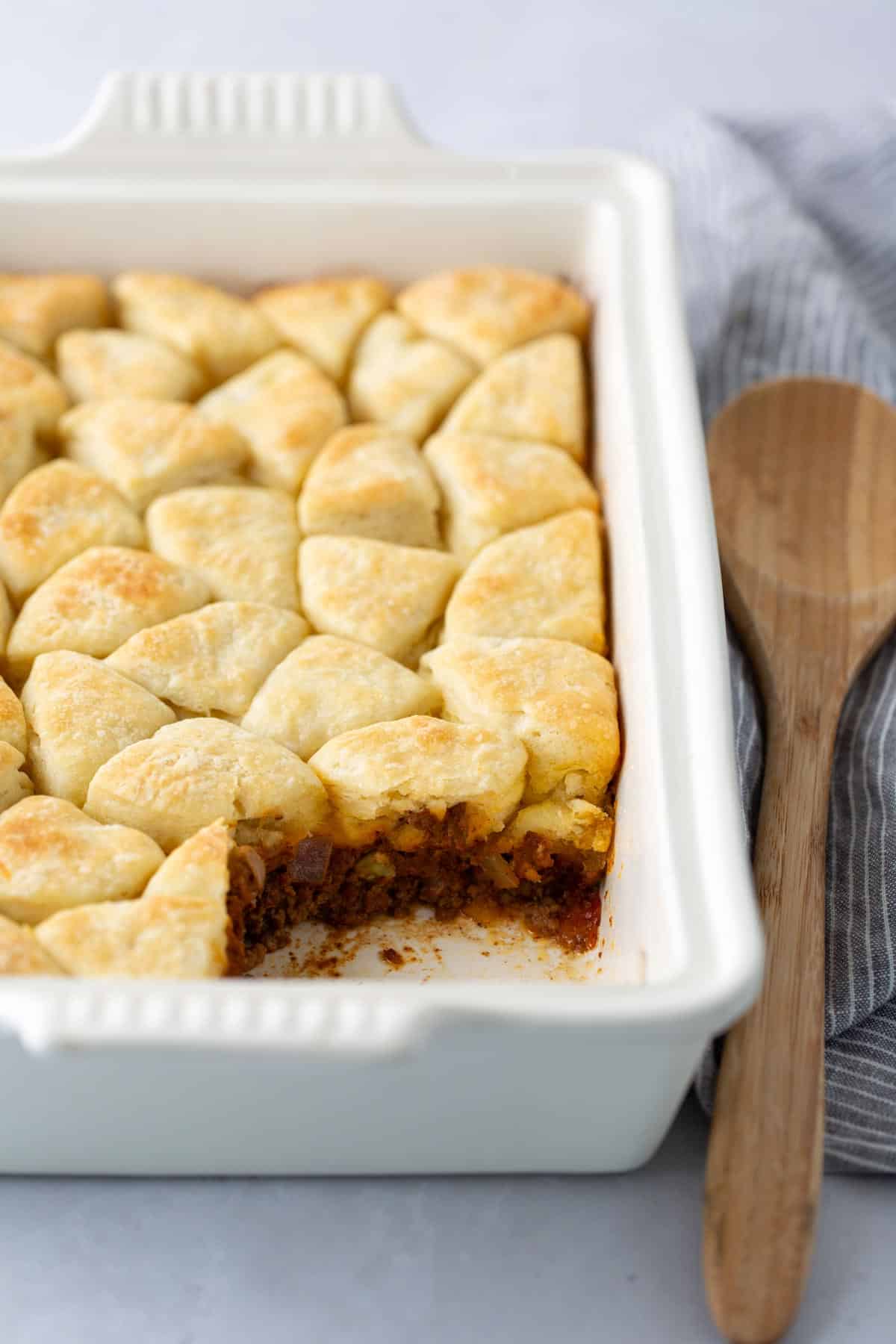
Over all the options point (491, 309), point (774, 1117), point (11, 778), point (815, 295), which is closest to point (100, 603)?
point (11, 778)

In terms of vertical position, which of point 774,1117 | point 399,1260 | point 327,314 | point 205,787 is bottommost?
point 399,1260

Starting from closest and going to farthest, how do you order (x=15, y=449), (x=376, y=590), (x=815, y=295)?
(x=376, y=590) < (x=15, y=449) < (x=815, y=295)

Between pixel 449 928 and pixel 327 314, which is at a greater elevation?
pixel 327 314

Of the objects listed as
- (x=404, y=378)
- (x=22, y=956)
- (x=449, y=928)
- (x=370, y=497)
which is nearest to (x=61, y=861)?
(x=22, y=956)

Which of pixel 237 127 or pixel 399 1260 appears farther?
pixel 237 127

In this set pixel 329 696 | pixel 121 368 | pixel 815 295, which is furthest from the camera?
pixel 815 295

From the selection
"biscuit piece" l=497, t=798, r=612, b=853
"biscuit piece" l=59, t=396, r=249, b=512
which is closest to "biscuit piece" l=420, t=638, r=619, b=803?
"biscuit piece" l=497, t=798, r=612, b=853

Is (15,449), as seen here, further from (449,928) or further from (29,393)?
(449,928)

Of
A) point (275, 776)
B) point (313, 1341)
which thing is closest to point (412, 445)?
point (275, 776)
